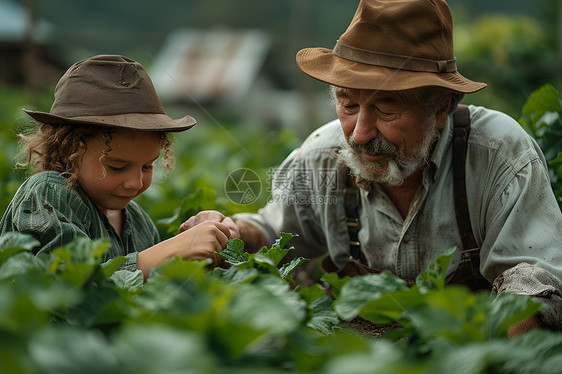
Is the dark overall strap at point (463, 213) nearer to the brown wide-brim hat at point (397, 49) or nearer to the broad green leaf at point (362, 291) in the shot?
the brown wide-brim hat at point (397, 49)

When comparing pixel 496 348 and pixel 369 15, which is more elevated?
pixel 369 15

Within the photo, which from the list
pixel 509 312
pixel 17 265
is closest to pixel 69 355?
pixel 17 265

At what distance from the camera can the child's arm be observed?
8.00 ft

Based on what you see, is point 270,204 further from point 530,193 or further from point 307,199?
point 530,193

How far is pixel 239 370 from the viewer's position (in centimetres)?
124

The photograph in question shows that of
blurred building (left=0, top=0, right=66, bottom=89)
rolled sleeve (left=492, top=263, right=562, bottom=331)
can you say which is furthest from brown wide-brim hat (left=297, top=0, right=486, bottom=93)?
blurred building (left=0, top=0, right=66, bottom=89)

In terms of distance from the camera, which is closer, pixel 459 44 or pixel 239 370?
pixel 239 370

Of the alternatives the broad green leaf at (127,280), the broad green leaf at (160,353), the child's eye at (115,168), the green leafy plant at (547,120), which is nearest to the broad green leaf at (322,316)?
the broad green leaf at (127,280)

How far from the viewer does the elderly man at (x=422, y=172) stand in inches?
110

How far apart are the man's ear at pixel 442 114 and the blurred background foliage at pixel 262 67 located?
1.32m

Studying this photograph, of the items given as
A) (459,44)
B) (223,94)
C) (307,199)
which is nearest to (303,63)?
(307,199)

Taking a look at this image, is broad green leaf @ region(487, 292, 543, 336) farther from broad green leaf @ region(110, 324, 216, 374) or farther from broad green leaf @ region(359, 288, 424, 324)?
broad green leaf @ region(110, 324, 216, 374)

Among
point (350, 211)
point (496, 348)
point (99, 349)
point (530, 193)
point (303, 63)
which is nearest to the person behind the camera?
point (99, 349)

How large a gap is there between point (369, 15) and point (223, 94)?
21.5m
